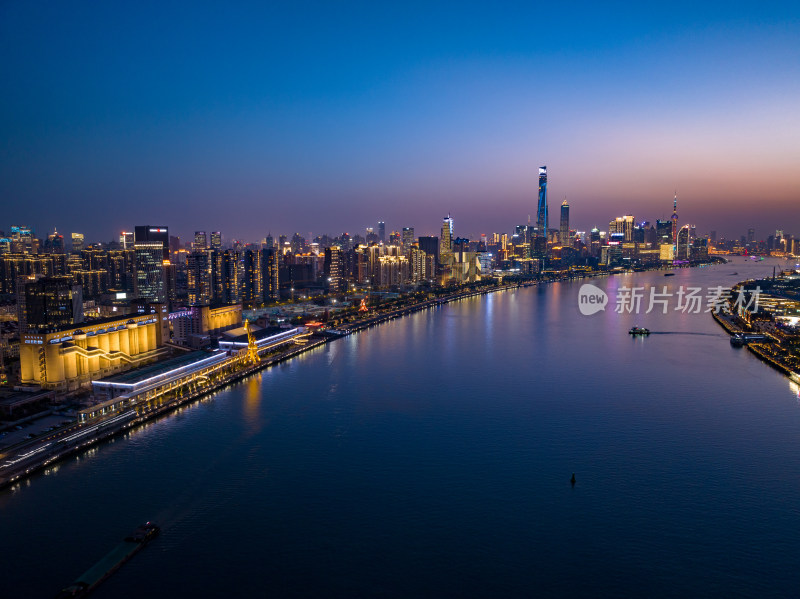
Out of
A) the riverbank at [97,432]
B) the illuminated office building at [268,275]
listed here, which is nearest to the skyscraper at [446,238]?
the illuminated office building at [268,275]

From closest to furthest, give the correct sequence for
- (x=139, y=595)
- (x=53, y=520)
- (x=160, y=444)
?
(x=139, y=595) < (x=53, y=520) < (x=160, y=444)

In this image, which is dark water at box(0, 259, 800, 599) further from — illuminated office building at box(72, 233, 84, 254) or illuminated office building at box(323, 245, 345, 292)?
illuminated office building at box(72, 233, 84, 254)

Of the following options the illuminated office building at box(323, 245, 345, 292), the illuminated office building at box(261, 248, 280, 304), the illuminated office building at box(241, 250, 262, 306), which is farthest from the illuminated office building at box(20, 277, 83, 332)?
the illuminated office building at box(323, 245, 345, 292)

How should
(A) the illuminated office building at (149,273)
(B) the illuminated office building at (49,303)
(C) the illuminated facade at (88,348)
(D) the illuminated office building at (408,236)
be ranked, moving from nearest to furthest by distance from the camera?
(C) the illuminated facade at (88,348) < (B) the illuminated office building at (49,303) < (A) the illuminated office building at (149,273) < (D) the illuminated office building at (408,236)

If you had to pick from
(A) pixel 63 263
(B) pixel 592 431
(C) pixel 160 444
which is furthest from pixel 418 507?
(A) pixel 63 263

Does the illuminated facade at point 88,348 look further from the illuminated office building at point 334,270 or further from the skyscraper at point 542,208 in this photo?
the skyscraper at point 542,208

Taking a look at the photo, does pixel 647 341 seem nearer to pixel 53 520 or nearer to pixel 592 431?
pixel 592 431
